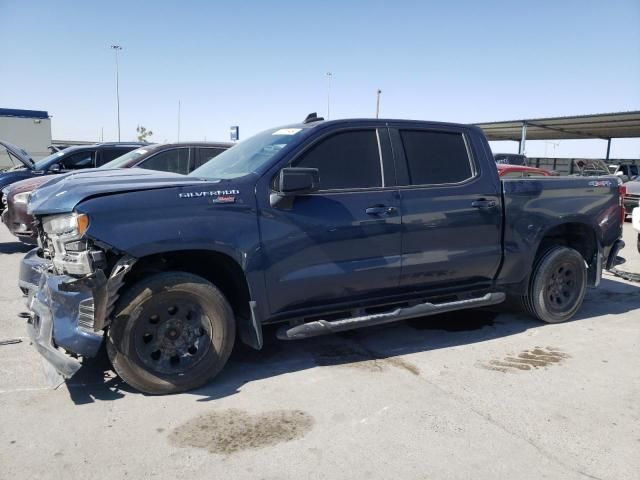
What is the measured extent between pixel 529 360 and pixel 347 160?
7.49 ft

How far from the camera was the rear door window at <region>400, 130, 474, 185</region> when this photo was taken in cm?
467

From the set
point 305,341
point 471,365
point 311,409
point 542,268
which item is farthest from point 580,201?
point 311,409

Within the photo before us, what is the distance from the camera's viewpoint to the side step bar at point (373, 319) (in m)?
4.08

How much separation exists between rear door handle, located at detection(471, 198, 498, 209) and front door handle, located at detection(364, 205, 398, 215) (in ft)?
2.87

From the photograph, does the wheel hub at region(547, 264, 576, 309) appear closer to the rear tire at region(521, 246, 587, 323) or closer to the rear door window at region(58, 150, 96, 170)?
the rear tire at region(521, 246, 587, 323)

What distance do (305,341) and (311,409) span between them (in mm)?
1440

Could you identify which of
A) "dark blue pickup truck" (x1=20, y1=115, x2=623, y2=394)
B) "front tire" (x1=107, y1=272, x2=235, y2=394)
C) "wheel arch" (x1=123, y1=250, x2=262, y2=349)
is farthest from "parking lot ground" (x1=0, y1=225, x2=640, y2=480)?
"wheel arch" (x1=123, y1=250, x2=262, y2=349)

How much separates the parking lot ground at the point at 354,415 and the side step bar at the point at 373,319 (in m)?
0.34

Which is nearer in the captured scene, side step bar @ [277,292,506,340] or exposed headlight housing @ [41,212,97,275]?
exposed headlight housing @ [41,212,97,275]

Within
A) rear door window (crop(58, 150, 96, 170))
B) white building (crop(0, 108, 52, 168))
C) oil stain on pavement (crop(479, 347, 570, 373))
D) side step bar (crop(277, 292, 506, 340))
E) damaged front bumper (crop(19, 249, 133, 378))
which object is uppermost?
white building (crop(0, 108, 52, 168))

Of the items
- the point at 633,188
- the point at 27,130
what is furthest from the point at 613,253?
the point at 27,130

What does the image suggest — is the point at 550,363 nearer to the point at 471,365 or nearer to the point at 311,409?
the point at 471,365

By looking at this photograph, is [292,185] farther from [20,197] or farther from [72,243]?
[20,197]

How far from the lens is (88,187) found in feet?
11.7
